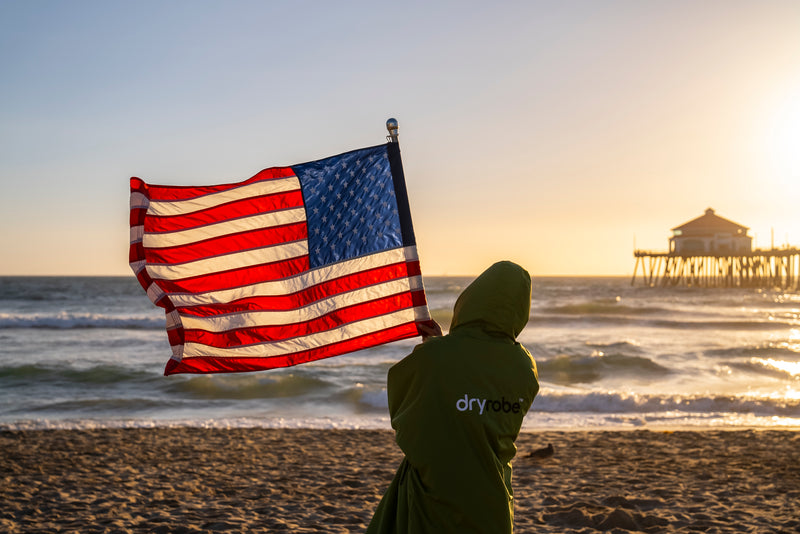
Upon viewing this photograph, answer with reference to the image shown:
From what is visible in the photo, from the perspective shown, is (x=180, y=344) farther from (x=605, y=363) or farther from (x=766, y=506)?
(x=605, y=363)

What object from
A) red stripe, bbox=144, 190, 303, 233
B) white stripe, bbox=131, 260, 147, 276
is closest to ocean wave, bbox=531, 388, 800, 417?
red stripe, bbox=144, 190, 303, 233

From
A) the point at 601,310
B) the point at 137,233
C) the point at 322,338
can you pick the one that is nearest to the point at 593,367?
the point at 322,338

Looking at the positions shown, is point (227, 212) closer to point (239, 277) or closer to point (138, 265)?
point (239, 277)

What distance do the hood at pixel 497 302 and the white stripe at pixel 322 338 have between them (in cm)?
140

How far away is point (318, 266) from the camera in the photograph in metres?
3.91

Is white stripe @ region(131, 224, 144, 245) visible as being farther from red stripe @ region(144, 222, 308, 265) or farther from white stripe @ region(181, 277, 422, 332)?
white stripe @ region(181, 277, 422, 332)

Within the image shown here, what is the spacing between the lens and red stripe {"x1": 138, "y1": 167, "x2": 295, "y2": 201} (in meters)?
3.85

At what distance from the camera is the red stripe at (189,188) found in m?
3.85

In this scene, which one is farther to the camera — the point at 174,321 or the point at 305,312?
the point at 305,312

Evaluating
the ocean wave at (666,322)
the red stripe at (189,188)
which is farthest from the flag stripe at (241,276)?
the ocean wave at (666,322)

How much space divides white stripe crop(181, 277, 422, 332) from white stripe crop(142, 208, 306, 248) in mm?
458

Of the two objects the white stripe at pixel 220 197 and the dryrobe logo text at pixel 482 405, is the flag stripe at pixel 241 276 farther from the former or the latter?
the dryrobe logo text at pixel 482 405

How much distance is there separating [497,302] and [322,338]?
172 cm

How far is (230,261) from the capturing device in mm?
3885
